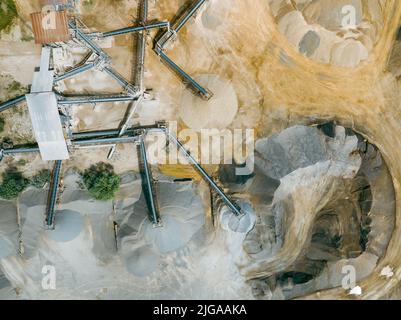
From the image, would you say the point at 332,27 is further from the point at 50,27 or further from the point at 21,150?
the point at 21,150

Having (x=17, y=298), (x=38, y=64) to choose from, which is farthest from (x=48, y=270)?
(x=38, y=64)

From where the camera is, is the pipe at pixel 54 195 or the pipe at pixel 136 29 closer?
the pipe at pixel 136 29

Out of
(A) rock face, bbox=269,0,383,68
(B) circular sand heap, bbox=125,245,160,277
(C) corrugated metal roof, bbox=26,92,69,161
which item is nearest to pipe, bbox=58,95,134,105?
(C) corrugated metal roof, bbox=26,92,69,161

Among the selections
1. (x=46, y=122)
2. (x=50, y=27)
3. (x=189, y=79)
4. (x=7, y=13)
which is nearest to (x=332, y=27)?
(x=189, y=79)

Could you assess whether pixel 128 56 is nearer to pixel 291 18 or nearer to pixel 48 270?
pixel 291 18

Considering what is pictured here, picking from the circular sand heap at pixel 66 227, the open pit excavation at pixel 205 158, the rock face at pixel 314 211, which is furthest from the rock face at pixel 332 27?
the circular sand heap at pixel 66 227

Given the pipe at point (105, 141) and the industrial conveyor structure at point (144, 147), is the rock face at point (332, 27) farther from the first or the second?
the pipe at point (105, 141)

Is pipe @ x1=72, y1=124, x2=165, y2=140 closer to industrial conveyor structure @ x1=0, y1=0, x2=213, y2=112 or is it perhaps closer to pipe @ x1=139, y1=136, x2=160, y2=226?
pipe @ x1=139, y1=136, x2=160, y2=226
